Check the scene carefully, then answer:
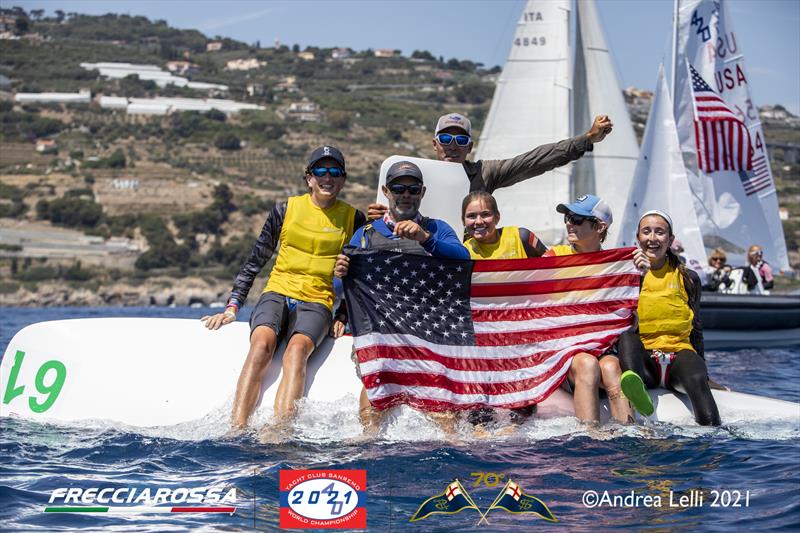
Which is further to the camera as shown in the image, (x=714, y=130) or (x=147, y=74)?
(x=147, y=74)

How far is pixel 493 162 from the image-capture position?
7.05 metres

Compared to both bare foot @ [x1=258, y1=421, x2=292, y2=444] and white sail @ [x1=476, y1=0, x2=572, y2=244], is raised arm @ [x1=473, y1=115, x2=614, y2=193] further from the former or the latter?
white sail @ [x1=476, y1=0, x2=572, y2=244]

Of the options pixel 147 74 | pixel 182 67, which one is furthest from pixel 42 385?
pixel 182 67

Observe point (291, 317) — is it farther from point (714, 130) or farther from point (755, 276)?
point (714, 130)

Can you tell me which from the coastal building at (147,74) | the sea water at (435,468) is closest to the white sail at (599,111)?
the sea water at (435,468)

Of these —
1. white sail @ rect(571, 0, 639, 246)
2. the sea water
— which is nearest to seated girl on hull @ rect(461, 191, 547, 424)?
the sea water

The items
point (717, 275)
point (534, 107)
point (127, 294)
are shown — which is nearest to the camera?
point (717, 275)

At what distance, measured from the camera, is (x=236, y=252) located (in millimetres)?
76125

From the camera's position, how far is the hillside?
2798 inches

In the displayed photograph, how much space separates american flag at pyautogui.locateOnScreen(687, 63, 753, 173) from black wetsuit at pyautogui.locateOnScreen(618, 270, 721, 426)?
15.4m

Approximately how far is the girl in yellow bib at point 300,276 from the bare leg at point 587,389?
1.59m

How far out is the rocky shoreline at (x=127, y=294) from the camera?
6462cm

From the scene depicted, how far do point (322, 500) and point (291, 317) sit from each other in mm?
2015

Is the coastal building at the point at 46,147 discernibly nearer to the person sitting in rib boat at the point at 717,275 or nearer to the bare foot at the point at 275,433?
the person sitting in rib boat at the point at 717,275
